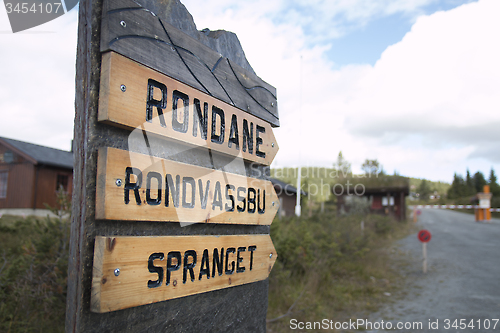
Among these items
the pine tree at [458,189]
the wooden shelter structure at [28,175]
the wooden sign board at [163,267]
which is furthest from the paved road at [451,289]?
the pine tree at [458,189]

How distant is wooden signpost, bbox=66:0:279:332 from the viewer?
1.37 meters

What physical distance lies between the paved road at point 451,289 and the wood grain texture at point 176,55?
13.7 feet

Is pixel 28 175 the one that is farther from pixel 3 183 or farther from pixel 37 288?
pixel 37 288

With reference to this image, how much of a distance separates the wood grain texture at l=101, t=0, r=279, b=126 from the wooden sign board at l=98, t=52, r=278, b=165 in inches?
2.0

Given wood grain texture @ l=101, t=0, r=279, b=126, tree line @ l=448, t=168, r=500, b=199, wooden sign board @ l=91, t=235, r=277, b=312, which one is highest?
tree line @ l=448, t=168, r=500, b=199

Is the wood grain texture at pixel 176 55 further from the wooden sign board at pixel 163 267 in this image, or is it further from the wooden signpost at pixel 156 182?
the wooden sign board at pixel 163 267

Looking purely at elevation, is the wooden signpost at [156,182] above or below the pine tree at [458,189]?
below

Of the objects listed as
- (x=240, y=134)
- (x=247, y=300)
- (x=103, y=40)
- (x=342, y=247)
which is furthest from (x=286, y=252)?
(x=103, y=40)

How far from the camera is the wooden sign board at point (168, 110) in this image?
4.65 feet

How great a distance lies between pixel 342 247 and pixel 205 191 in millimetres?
7579

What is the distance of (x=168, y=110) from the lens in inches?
65.7

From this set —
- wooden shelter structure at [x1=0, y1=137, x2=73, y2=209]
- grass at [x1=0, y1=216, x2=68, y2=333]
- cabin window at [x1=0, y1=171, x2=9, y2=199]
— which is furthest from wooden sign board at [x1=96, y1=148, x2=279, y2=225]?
cabin window at [x1=0, y1=171, x2=9, y2=199]

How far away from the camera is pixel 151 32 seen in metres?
1.65

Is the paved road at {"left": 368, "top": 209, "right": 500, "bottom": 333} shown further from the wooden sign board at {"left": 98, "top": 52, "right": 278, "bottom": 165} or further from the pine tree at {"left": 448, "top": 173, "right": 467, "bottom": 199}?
the pine tree at {"left": 448, "top": 173, "right": 467, "bottom": 199}
